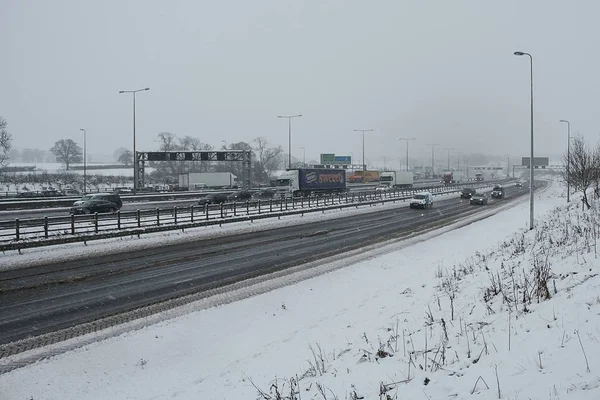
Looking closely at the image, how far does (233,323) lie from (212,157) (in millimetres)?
62013

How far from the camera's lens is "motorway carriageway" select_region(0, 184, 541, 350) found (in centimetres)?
1175

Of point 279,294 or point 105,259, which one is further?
point 105,259

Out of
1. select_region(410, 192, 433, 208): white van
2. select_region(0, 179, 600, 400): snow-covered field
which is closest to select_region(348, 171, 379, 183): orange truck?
select_region(410, 192, 433, 208): white van

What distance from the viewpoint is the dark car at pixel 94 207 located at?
34062 mm

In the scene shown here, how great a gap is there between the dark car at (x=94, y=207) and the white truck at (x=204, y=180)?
1662 inches

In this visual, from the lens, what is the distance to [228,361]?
9.48m

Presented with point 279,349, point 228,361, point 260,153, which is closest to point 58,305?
point 228,361

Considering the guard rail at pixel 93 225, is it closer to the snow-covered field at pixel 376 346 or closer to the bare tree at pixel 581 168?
the snow-covered field at pixel 376 346

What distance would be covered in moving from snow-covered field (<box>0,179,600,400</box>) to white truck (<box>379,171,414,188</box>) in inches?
2842

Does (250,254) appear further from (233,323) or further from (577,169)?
(577,169)

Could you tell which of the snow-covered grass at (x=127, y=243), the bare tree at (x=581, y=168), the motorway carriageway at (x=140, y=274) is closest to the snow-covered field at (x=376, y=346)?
the motorway carriageway at (x=140, y=274)

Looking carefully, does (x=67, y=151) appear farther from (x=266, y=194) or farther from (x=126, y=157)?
(x=266, y=194)

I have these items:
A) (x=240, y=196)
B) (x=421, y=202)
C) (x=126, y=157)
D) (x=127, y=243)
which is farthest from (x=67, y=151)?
(x=127, y=243)

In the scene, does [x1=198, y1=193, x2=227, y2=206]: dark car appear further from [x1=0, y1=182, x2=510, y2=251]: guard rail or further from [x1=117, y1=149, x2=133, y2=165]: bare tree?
[x1=117, y1=149, x2=133, y2=165]: bare tree
